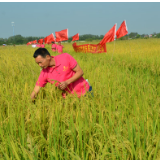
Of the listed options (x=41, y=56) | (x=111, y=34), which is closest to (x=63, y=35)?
(x=111, y=34)

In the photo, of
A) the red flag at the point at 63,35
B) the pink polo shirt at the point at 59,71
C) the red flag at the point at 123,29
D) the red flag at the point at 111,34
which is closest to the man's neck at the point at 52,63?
the pink polo shirt at the point at 59,71

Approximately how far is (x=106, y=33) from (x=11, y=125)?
23.8 feet

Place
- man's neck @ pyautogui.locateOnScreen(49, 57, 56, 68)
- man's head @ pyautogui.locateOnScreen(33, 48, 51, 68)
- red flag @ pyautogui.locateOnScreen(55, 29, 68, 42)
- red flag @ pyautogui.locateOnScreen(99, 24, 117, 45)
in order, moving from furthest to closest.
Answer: red flag @ pyautogui.locateOnScreen(55, 29, 68, 42), red flag @ pyautogui.locateOnScreen(99, 24, 117, 45), man's neck @ pyautogui.locateOnScreen(49, 57, 56, 68), man's head @ pyautogui.locateOnScreen(33, 48, 51, 68)

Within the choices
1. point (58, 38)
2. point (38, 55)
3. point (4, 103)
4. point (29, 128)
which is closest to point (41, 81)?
point (38, 55)

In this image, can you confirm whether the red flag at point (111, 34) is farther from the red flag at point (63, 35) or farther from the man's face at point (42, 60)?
the red flag at point (63, 35)

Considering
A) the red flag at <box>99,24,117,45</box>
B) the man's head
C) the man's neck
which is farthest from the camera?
the red flag at <box>99,24,117,45</box>

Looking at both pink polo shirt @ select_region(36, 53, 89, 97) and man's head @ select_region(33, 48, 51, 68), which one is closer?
man's head @ select_region(33, 48, 51, 68)

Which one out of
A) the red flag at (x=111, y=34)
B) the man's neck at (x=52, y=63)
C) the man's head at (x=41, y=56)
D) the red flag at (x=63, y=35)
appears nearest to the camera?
the man's head at (x=41, y=56)

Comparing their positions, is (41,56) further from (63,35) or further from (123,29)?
(63,35)

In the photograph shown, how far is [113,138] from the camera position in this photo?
117cm

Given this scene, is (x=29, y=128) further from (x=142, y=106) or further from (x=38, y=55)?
(x=142, y=106)

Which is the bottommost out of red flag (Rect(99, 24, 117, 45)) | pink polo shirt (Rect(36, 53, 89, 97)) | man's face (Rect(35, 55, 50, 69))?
pink polo shirt (Rect(36, 53, 89, 97))

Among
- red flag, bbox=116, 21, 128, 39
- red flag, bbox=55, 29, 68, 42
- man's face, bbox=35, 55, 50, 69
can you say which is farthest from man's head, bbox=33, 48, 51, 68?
red flag, bbox=55, 29, 68, 42

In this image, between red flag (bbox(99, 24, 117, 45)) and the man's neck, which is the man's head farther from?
red flag (bbox(99, 24, 117, 45))
